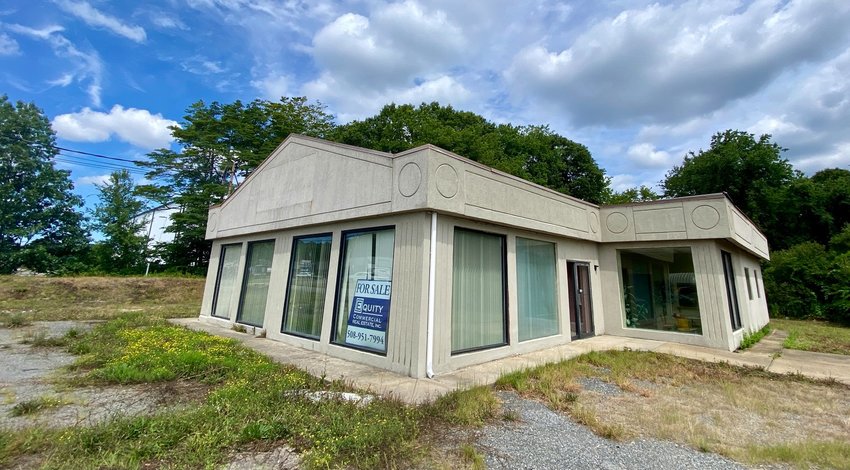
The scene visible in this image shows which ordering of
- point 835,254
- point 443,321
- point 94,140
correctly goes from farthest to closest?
point 94,140 → point 835,254 → point 443,321

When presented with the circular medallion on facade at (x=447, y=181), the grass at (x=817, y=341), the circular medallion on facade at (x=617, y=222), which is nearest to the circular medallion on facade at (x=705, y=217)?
the circular medallion on facade at (x=617, y=222)

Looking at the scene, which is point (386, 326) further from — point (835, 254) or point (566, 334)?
point (835, 254)

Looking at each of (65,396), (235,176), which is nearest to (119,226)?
(235,176)

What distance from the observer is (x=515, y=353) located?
6.60 metres

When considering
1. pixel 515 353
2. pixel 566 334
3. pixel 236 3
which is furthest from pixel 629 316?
pixel 236 3

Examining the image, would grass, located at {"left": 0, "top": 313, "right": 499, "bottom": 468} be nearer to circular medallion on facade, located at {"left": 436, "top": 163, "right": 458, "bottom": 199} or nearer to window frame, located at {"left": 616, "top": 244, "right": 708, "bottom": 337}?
circular medallion on facade, located at {"left": 436, "top": 163, "right": 458, "bottom": 199}

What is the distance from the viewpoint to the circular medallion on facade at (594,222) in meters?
9.21

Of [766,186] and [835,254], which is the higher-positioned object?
[766,186]

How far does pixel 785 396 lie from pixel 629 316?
4.61 metres

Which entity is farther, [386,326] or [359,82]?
[359,82]

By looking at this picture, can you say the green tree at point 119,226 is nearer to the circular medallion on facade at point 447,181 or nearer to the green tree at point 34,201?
the green tree at point 34,201

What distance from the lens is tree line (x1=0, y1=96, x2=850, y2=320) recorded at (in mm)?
20656

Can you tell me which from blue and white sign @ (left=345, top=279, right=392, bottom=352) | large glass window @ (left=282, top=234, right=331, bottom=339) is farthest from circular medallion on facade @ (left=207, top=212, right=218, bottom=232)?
blue and white sign @ (left=345, top=279, right=392, bottom=352)

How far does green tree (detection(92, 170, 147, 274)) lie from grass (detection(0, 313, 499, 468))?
2189 cm
